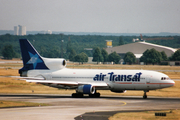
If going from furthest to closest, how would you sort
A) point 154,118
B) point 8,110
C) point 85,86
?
point 85,86
point 8,110
point 154,118

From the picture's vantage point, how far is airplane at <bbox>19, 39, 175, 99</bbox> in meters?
52.0

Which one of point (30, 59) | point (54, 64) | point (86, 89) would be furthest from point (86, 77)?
point (30, 59)

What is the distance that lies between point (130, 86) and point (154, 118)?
67.9ft

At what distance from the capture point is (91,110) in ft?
123

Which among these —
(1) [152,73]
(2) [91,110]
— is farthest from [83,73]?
(2) [91,110]

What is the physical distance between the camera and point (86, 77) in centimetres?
5553

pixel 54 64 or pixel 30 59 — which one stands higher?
pixel 30 59

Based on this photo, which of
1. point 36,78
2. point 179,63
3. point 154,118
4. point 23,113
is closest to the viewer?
point 154,118

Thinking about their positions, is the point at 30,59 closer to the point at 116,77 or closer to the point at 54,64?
the point at 54,64

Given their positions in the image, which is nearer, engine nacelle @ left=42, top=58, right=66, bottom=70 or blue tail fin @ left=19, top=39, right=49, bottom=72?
engine nacelle @ left=42, top=58, right=66, bottom=70

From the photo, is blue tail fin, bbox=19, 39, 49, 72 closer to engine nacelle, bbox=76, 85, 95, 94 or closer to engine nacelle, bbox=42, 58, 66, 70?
engine nacelle, bbox=42, 58, 66, 70

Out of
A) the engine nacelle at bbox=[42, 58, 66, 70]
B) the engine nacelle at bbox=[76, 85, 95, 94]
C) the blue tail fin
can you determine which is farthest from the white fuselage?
the engine nacelle at bbox=[76, 85, 95, 94]

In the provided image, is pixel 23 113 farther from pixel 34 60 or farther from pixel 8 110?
pixel 34 60

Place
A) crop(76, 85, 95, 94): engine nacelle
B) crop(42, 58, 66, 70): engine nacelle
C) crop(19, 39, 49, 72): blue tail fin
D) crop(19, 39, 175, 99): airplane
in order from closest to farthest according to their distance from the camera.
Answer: crop(76, 85, 95, 94): engine nacelle
crop(19, 39, 175, 99): airplane
crop(42, 58, 66, 70): engine nacelle
crop(19, 39, 49, 72): blue tail fin
